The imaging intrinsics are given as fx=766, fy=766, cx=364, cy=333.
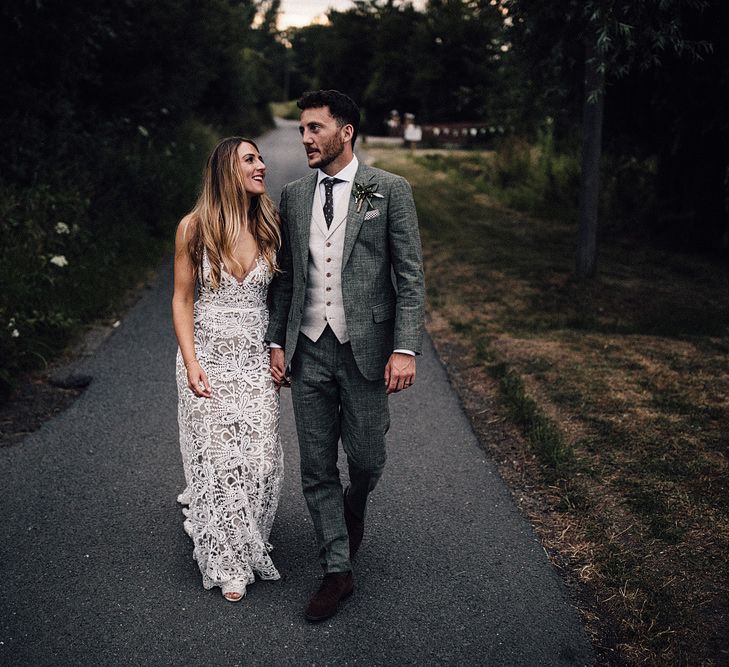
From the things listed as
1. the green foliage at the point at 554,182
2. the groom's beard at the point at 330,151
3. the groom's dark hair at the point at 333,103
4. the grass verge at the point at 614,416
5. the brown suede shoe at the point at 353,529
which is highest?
the groom's dark hair at the point at 333,103

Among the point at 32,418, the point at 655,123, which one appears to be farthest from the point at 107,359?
the point at 655,123

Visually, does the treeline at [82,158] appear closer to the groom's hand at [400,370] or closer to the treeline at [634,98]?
the groom's hand at [400,370]

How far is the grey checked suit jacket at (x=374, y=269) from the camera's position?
11.1ft

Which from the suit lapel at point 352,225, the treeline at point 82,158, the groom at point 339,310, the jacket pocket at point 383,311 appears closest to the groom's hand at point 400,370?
the groom at point 339,310

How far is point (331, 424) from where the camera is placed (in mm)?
3635

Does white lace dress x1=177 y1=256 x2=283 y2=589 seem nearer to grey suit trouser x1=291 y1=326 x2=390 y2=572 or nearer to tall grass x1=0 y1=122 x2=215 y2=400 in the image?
grey suit trouser x1=291 y1=326 x2=390 y2=572

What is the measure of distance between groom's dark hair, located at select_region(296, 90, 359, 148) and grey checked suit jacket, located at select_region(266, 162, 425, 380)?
249 millimetres

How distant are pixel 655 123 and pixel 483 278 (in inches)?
158

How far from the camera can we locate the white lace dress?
142 inches

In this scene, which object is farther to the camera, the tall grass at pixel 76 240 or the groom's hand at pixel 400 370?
the tall grass at pixel 76 240

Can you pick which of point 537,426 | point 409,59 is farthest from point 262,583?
point 409,59

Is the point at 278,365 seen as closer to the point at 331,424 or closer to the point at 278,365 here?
the point at 278,365

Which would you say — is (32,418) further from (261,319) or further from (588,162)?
(588,162)

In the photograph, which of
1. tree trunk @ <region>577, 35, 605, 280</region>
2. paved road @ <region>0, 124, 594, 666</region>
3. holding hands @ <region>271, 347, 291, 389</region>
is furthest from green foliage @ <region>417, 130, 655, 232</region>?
holding hands @ <region>271, 347, 291, 389</region>
